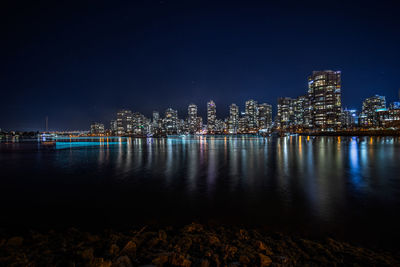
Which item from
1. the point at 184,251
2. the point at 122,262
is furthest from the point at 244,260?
the point at 122,262

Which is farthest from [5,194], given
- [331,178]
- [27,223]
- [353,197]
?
[331,178]

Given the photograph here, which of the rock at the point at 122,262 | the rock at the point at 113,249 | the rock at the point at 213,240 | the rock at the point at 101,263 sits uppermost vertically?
the rock at the point at 101,263

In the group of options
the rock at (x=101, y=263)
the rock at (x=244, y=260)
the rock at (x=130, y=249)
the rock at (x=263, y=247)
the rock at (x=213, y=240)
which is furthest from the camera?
the rock at (x=213, y=240)

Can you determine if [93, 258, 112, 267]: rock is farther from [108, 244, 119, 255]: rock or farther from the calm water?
the calm water

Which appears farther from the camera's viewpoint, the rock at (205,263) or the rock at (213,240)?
the rock at (213,240)

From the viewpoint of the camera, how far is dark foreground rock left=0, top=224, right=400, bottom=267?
4.31 m

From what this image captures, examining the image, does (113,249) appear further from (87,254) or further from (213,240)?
(213,240)

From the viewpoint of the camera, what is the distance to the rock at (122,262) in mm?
4090

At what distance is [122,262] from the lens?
419cm

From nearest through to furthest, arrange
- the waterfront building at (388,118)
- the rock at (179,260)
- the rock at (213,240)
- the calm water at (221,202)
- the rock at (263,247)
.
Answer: the rock at (179,260) < the rock at (263,247) < the rock at (213,240) < the calm water at (221,202) < the waterfront building at (388,118)

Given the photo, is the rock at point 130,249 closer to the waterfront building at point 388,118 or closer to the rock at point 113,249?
the rock at point 113,249

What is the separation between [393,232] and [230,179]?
28.3 feet

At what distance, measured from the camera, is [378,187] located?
39.6 ft

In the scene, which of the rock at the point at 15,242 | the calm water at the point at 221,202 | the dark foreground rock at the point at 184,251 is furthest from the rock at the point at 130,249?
the rock at the point at 15,242
